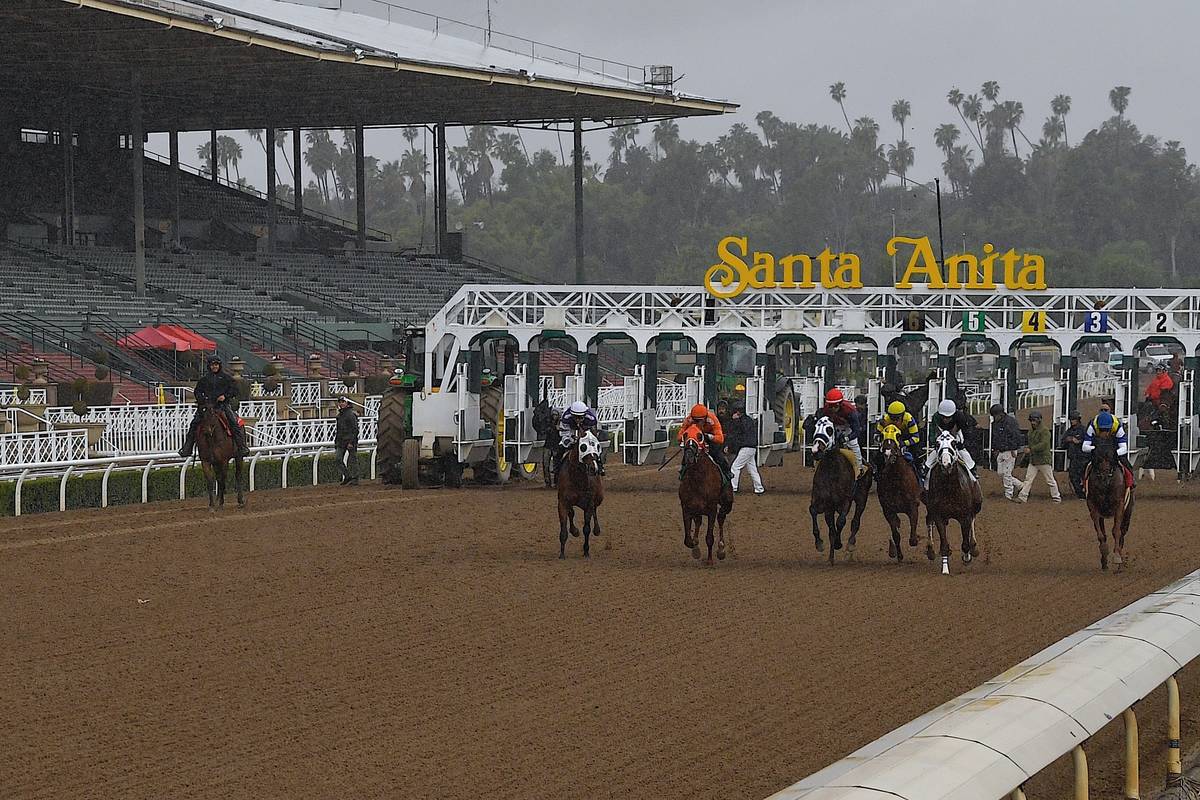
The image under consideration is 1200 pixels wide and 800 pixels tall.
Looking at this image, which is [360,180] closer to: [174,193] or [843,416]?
[174,193]

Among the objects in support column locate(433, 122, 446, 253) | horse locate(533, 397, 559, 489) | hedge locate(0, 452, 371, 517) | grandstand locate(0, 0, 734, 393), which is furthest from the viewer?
support column locate(433, 122, 446, 253)

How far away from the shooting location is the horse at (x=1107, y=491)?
1281 centimetres

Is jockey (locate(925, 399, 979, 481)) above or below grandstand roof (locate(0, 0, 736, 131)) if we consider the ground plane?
below

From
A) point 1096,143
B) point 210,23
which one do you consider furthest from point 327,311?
point 1096,143

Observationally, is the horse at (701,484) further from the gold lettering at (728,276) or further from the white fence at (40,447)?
the white fence at (40,447)

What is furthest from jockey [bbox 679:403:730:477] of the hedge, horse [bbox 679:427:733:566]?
the hedge

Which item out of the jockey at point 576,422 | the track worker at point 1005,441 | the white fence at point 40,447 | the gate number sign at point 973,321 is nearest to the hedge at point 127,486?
the white fence at point 40,447

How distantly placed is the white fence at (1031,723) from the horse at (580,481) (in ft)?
23.1

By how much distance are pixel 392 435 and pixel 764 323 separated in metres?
5.03

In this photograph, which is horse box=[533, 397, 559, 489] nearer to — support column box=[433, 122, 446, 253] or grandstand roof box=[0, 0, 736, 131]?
grandstand roof box=[0, 0, 736, 131]

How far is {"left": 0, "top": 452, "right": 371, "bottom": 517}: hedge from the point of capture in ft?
57.5

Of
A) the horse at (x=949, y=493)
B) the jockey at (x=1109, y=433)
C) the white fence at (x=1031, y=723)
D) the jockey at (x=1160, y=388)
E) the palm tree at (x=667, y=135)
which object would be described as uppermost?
the palm tree at (x=667, y=135)

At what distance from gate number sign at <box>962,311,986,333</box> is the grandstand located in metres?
13.3

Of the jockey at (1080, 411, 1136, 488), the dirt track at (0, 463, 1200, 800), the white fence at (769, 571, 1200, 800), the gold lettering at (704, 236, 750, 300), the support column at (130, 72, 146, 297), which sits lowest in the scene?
the dirt track at (0, 463, 1200, 800)
